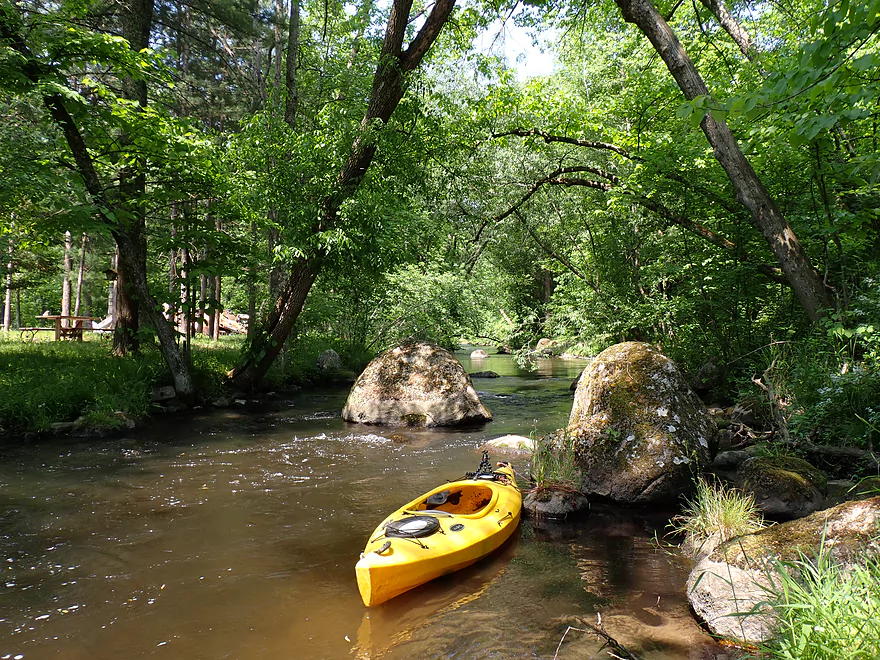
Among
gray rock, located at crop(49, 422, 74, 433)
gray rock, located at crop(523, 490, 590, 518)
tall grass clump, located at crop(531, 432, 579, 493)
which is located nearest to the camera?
gray rock, located at crop(523, 490, 590, 518)

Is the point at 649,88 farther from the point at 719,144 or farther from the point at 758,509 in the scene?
the point at 758,509

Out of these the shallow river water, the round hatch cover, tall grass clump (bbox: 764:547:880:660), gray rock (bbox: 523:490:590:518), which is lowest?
the shallow river water

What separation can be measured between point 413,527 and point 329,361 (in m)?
13.1

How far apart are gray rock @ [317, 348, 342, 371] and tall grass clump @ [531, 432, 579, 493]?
37.8 ft

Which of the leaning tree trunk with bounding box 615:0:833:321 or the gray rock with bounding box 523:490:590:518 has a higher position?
the leaning tree trunk with bounding box 615:0:833:321

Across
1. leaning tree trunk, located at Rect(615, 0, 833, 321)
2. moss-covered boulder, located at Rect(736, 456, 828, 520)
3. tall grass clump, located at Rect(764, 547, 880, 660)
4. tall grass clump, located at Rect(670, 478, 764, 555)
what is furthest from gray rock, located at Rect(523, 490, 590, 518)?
leaning tree trunk, located at Rect(615, 0, 833, 321)

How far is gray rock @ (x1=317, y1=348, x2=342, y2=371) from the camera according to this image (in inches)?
656

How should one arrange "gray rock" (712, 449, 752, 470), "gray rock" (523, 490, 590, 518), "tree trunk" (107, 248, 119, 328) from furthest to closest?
1. "tree trunk" (107, 248, 119, 328)
2. "gray rock" (712, 449, 752, 470)
3. "gray rock" (523, 490, 590, 518)

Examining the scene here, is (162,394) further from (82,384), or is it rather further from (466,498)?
(466,498)

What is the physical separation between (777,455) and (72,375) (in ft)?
35.2

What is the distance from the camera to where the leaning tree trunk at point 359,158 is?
10.2 m

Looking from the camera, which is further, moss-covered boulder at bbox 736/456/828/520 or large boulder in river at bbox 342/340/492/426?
large boulder in river at bbox 342/340/492/426

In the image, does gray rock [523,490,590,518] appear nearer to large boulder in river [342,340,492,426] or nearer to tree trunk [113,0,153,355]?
large boulder in river [342,340,492,426]

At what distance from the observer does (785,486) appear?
16.0 feet
